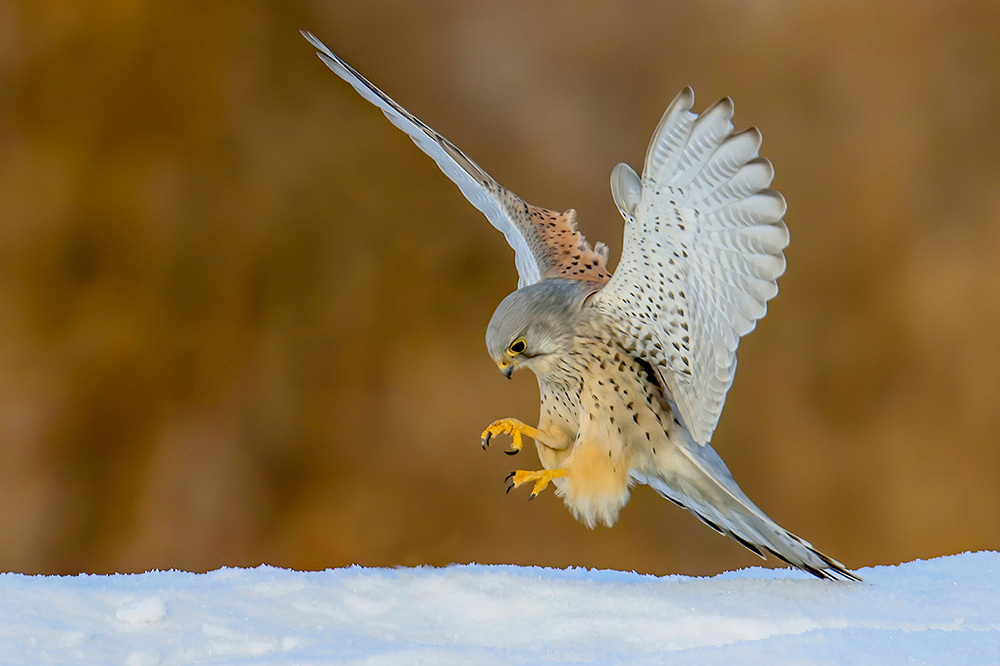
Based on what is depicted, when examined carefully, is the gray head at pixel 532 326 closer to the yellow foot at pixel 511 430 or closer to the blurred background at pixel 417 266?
the yellow foot at pixel 511 430

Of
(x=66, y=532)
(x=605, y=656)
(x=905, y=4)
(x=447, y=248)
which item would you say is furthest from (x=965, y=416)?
(x=66, y=532)

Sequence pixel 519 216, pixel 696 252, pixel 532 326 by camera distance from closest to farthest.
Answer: pixel 696 252, pixel 532 326, pixel 519 216

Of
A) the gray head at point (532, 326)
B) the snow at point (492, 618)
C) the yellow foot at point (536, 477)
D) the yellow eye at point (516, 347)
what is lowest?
the snow at point (492, 618)

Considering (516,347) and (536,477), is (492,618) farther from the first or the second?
(516,347)

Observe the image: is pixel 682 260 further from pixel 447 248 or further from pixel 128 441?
pixel 128 441

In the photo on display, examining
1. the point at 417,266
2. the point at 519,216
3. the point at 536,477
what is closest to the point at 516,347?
the point at 536,477

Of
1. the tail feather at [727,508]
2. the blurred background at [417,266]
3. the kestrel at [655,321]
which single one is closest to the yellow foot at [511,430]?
the kestrel at [655,321]
